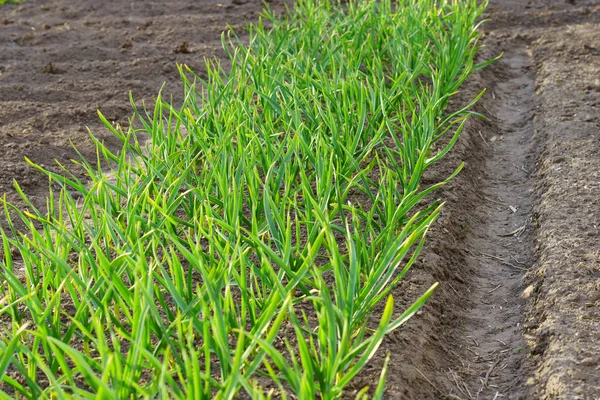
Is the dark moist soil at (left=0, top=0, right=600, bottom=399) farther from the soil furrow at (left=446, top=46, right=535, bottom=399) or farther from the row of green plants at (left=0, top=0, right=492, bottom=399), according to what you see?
the row of green plants at (left=0, top=0, right=492, bottom=399)

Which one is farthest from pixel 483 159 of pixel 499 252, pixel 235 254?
pixel 235 254

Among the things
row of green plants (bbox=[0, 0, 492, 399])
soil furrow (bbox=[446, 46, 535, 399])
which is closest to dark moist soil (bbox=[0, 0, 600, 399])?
soil furrow (bbox=[446, 46, 535, 399])

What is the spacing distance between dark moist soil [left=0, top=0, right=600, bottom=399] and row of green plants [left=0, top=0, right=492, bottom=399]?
0.15m

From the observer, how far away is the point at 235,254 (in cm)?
169

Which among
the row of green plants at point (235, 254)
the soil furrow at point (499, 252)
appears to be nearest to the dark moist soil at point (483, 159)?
the soil furrow at point (499, 252)

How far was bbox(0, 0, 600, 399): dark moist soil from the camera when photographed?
6.79 feet

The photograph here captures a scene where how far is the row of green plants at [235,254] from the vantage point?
1.55 metres

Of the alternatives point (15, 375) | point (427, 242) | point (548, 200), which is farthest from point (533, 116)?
point (15, 375)

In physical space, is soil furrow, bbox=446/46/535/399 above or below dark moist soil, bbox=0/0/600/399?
below

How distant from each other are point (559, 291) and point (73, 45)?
3.32 metres

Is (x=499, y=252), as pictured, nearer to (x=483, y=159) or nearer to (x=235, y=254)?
(x=483, y=159)

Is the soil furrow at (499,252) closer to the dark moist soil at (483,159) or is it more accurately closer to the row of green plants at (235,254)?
the dark moist soil at (483,159)

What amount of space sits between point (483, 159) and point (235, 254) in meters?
1.91

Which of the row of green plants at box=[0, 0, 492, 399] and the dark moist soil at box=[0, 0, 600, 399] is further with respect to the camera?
the dark moist soil at box=[0, 0, 600, 399]
